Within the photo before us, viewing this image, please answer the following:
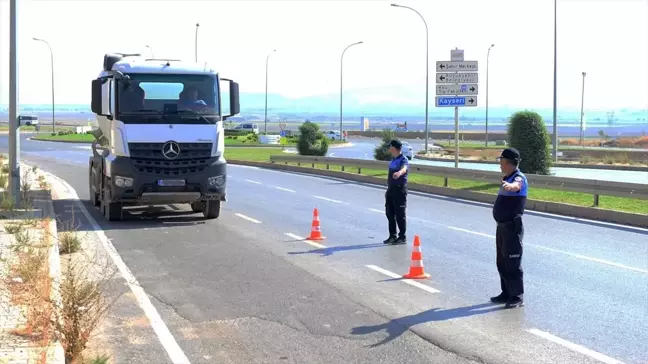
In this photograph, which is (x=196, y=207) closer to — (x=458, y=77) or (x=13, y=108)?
(x=13, y=108)

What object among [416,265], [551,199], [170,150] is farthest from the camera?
[551,199]

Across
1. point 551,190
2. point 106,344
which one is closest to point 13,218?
point 106,344

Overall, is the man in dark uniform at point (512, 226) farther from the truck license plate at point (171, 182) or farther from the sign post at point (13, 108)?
the sign post at point (13, 108)

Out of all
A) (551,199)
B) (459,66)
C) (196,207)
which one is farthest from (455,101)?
(196,207)

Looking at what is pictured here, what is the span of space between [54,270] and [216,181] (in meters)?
6.24

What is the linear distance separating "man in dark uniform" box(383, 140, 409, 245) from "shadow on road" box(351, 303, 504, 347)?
4.35m

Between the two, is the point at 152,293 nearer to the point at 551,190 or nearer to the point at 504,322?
the point at 504,322

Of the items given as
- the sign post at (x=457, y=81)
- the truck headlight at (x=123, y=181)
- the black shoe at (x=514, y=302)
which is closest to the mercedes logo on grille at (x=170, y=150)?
the truck headlight at (x=123, y=181)

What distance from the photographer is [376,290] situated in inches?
369

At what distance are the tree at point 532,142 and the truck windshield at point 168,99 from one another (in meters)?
14.2

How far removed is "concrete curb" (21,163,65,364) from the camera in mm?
5805

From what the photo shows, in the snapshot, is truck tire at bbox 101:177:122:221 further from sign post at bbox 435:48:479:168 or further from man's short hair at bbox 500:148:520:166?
sign post at bbox 435:48:479:168

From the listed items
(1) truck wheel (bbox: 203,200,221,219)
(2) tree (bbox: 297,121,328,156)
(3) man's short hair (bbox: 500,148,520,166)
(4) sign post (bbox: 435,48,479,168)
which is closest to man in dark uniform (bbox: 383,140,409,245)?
(3) man's short hair (bbox: 500,148,520,166)

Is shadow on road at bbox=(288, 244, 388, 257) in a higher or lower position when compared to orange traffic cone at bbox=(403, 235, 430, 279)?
lower
